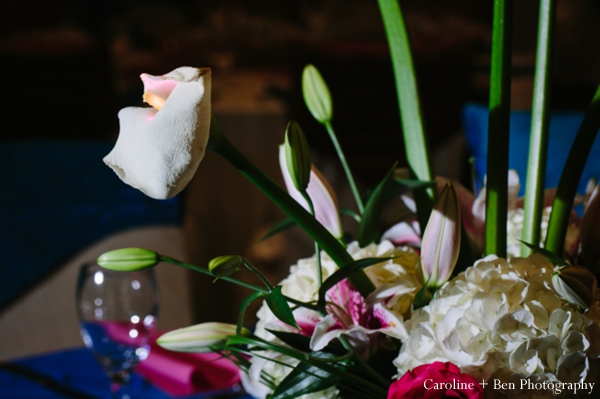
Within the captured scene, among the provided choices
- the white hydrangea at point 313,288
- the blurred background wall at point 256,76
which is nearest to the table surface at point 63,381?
the white hydrangea at point 313,288

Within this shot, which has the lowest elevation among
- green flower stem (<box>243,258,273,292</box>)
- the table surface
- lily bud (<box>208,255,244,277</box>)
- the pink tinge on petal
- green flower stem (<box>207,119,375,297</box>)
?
the table surface

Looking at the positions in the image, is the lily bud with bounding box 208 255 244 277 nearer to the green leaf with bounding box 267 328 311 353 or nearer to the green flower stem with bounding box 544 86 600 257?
the green leaf with bounding box 267 328 311 353

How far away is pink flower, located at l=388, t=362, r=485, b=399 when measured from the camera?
1.07ft

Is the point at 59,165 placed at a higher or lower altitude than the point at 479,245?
lower

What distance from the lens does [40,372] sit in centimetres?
74

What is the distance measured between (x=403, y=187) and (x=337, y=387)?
14 centimetres

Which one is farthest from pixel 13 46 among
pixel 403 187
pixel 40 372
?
pixel 403 187

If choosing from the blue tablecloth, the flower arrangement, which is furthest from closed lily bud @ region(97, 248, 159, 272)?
the blue tablecloth

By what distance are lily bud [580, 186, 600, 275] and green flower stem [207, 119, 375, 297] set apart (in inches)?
6.4

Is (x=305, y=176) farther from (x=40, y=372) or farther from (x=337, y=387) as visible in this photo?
(x=40, y=372)

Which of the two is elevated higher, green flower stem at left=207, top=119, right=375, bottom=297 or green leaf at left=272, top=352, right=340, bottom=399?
green flower stem at left=207, top=119, right=375, bottom=297

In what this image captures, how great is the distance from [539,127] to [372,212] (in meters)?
0.12

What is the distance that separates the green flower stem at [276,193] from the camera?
1.13ft

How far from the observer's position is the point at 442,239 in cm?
38
